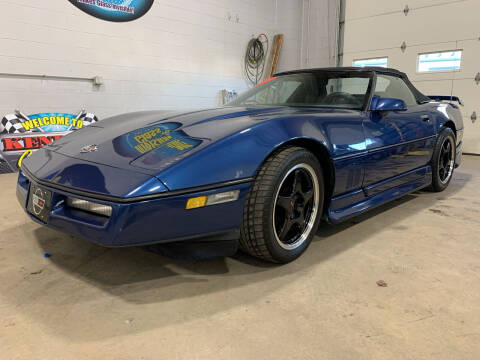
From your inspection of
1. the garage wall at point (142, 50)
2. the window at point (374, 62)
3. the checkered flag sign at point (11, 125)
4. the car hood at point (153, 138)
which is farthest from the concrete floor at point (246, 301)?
the window at point (374, 62)

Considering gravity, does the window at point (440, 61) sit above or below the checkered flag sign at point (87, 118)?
above

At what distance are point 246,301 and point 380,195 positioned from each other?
1230 millimetres

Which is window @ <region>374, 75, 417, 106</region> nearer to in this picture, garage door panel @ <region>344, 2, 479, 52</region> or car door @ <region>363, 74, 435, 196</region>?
car door @ <region>363, 74, 435, 196</region>

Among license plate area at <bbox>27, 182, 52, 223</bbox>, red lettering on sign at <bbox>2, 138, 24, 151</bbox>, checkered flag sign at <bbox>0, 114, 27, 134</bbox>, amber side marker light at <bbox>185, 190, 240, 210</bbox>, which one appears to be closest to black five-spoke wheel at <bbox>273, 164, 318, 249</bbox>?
amber side marker light at <bbox>185, 190, 240, 210</bbox>

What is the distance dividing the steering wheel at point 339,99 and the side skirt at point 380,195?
1.79 ft

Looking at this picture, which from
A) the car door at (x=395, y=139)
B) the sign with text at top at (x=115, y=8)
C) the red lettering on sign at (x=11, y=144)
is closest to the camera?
the car door at (x=395, y=139)

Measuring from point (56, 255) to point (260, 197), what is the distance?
43.4 inches

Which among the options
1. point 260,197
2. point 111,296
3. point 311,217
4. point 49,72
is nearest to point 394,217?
point 311,217

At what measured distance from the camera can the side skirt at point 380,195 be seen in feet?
6.13

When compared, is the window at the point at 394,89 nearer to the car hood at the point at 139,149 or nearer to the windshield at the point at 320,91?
the windshield at the point at 320,91

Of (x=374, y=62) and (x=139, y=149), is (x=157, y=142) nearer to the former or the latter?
(x=139, y=149)

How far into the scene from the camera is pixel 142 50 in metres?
5.85

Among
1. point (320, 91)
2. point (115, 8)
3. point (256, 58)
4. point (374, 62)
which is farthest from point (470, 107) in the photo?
point (115, 8)

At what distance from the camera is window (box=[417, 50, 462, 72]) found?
19.8 feet
